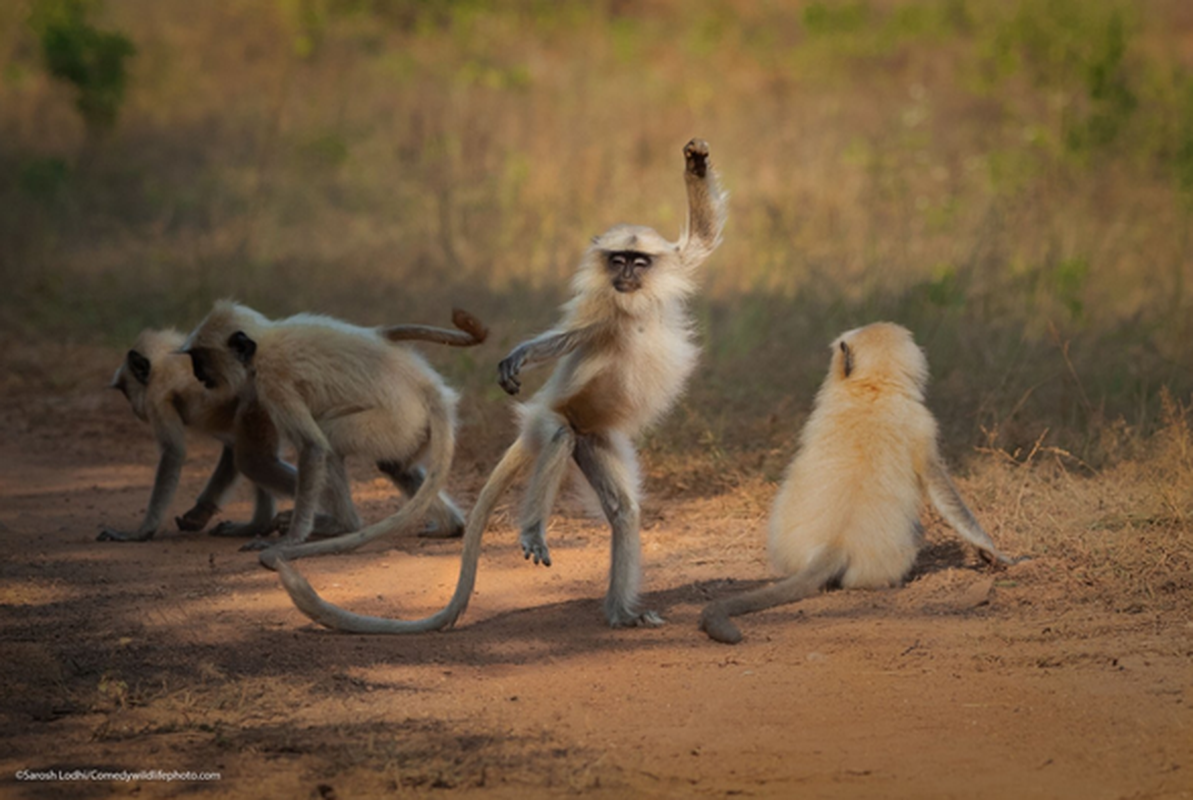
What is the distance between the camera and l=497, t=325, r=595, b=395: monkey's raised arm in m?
5.19

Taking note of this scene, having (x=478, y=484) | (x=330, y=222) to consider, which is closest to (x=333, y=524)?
(x=478, y=484)

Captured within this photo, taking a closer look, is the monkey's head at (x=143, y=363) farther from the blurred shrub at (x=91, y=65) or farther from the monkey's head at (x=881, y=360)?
the blurred shrub at (x=91, y=65)

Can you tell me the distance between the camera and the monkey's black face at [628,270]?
17.9ft

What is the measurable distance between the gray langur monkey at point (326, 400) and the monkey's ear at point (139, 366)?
40 centimetres

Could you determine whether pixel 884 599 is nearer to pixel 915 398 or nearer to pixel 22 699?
pixel 915 398

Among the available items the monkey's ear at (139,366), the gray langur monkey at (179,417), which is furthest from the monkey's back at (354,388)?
the monkey's ear at (139,366)

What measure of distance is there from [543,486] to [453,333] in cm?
165

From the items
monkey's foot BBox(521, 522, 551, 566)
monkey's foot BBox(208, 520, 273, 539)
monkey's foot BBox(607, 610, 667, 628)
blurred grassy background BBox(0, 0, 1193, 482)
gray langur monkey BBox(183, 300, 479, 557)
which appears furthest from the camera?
blurred grassy background BBox(0, 0, 1193, 482)

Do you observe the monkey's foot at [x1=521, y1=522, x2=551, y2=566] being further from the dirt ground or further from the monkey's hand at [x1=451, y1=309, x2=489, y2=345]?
the monkey's hand at [x1=451, y1=309, x2=489, y2=345]

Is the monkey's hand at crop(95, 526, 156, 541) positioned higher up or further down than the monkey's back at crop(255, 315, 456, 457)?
further down

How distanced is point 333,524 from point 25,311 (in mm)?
5810

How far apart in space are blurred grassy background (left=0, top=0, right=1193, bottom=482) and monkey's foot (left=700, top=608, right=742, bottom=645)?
7.89 feet

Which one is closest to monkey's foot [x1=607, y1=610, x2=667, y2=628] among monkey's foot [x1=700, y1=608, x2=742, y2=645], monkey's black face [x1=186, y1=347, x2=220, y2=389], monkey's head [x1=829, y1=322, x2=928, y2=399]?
monkey's foot [x1=700, y1=608, x2=742, y2=645]

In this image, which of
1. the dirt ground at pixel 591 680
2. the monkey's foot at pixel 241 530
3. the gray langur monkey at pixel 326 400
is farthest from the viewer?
the monkey's foot at pixel 241 530
